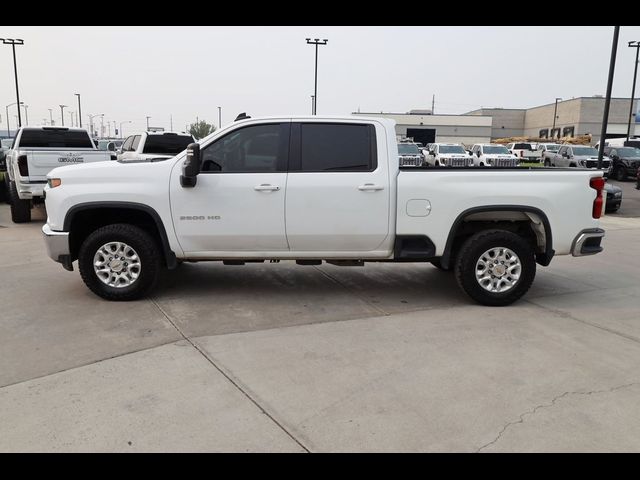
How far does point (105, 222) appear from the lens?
573cm

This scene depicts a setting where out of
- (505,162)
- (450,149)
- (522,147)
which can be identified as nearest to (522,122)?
(522,147)

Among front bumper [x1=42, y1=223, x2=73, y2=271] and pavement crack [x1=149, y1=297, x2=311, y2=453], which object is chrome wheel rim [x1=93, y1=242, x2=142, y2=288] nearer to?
front bumper [x1=42, y1=223, x2=73, y2=271]

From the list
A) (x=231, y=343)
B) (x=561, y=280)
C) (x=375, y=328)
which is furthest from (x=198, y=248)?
(x=561, y=280)

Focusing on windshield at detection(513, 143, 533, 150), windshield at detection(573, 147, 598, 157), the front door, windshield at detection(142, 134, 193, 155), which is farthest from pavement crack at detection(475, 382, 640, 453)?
windshield at detection(513, 143, 533, 150)

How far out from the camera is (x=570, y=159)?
2630cm

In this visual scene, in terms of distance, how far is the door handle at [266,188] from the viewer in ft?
17.4

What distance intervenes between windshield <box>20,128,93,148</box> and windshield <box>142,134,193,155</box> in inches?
58.3

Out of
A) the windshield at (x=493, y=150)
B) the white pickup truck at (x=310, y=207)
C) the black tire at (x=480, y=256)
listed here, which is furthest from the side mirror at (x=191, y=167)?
the windshield at (x=493, y=150)

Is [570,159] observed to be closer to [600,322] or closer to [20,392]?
[600,322]

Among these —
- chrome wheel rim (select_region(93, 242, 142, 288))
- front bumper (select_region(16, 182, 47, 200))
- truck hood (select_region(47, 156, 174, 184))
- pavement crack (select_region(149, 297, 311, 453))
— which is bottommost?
pavement crack (select_region(149, 297, 311, 453))

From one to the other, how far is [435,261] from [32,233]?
780cm

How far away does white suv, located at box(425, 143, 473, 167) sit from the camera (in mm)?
27188

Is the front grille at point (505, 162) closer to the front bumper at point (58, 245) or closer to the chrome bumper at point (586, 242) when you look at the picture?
the chrome bumper at point (586, 242)

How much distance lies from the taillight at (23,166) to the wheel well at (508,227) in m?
8.48
